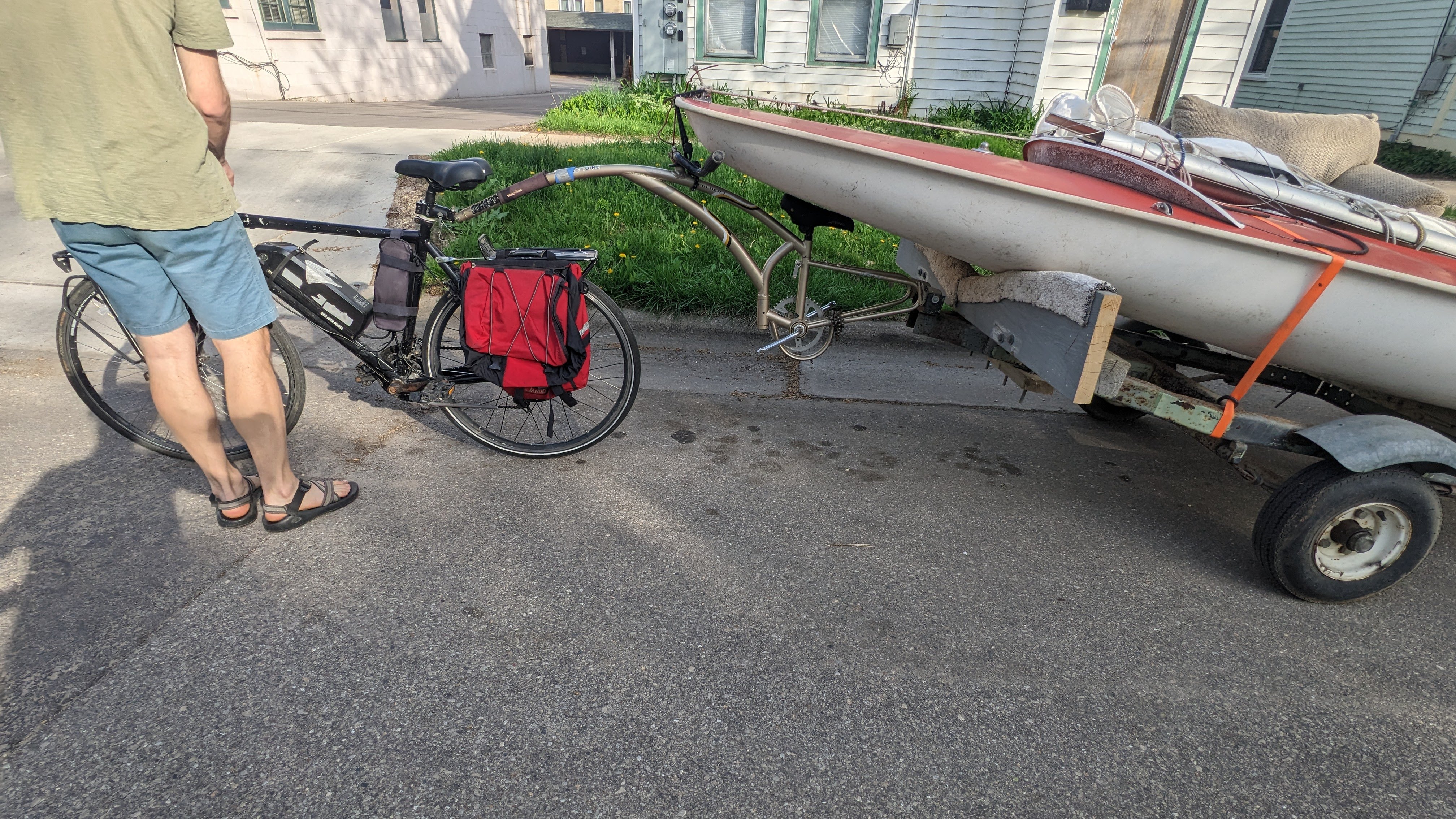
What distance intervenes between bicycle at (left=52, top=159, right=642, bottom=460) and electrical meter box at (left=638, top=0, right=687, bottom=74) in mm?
8976

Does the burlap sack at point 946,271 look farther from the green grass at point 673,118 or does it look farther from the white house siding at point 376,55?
the white house siding at point 376,55

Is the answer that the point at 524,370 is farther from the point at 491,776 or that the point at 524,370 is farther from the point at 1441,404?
the point at 1441,404

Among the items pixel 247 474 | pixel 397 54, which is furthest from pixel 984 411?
pixel 397 54

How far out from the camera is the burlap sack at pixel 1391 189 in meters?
3.90

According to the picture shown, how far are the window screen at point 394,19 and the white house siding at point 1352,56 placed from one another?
18840mm

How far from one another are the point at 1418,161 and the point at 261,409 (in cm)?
1721

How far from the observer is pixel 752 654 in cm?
206

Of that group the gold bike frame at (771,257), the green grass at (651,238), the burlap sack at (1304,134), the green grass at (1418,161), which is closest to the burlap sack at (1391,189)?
the burlap sack at (1304,134)

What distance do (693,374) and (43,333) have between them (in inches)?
142

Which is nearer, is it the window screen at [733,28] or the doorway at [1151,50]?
the doorway at [1151,50]

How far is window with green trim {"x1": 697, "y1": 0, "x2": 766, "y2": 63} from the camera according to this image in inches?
416

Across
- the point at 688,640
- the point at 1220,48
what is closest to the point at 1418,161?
the point at 1220,48

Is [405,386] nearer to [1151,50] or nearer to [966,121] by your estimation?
[966,121]

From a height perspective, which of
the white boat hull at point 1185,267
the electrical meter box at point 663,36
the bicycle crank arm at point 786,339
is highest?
the electrical meter box at point 663,36
